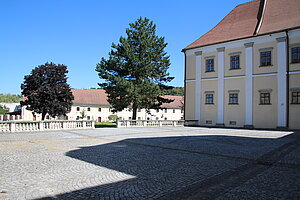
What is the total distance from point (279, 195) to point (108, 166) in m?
4.08

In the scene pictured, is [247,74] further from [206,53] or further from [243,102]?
[206,53]

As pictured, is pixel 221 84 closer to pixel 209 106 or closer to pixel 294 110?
pixel 209 106

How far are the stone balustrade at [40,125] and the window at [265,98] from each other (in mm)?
17171

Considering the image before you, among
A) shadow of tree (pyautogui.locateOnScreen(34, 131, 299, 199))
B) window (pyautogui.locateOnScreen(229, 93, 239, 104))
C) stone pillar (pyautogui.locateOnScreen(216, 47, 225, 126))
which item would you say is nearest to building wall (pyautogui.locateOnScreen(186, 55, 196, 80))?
stone pillar (pyautogui.locateOnScreen(216, 47, 225, 126))

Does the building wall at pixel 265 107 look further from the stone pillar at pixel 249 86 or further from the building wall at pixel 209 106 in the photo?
the building wall at pixel 209 106

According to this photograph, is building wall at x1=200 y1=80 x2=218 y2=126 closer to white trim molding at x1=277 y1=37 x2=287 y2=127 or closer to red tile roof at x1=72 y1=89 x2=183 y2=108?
white trim molding at x1=277 y1=37 x2=287 y2=127

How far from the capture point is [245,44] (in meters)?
27.0

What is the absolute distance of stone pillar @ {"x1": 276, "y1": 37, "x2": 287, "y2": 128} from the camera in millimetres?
24328

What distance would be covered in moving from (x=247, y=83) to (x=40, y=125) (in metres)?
20.5

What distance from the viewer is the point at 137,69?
94.4ft

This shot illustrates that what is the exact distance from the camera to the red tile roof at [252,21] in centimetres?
2608

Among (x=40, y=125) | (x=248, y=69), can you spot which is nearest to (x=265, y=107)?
(x=248, y=69)

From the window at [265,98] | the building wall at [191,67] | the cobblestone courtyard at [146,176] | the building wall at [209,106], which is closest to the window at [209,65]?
the building wall at [209,106]

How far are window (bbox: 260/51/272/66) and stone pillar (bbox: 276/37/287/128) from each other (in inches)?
37.1
